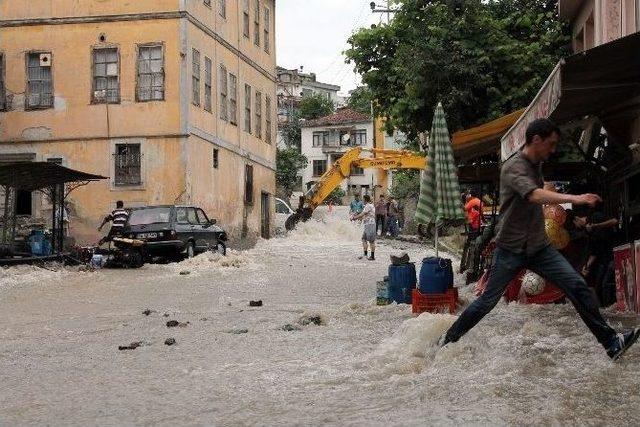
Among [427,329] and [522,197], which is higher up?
[522,197]

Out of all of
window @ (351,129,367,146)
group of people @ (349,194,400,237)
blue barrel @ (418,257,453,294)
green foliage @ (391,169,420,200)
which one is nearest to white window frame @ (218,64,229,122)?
group of people @ (349,194,400,237)

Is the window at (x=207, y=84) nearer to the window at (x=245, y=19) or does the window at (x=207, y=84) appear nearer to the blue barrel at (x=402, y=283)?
the window at (x=245, y=19)

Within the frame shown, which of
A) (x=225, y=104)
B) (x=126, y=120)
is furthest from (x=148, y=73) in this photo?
(x=225, y=104)

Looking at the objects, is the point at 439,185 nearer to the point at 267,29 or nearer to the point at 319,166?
the point at 267,29

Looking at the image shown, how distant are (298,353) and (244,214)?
27096mm

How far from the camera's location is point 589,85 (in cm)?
906

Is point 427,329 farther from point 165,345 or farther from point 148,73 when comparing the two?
point 148,73

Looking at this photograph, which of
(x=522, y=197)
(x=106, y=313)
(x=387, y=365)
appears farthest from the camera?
(x=106, y=313)

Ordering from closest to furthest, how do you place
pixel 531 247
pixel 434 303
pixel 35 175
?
pixel 531 247
pixel 434 303
pixel 35 175

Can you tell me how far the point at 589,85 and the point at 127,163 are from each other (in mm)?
22496

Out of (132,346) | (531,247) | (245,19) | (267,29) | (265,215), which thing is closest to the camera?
(531,247)

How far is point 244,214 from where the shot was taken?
35.4m

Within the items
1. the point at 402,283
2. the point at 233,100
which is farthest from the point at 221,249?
the point at 402,283

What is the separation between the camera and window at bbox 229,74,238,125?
113 ft
